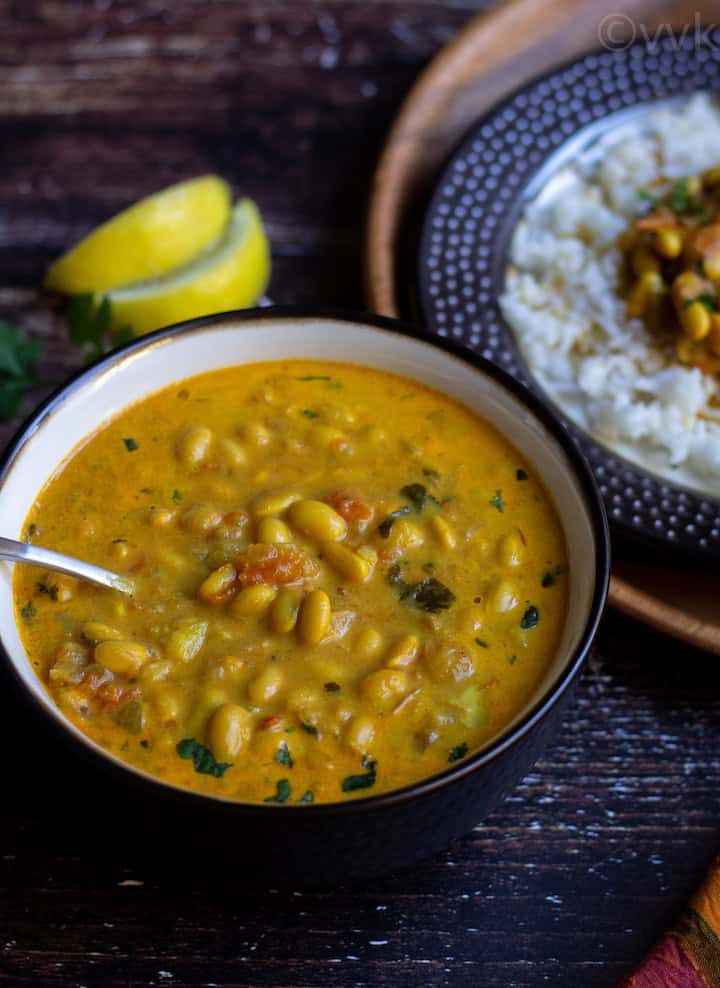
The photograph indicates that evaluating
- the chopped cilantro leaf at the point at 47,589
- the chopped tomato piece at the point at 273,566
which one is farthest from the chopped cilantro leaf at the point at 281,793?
the chopped cilantro leaf at the point at 47,589

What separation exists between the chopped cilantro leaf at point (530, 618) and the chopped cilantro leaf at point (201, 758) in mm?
644

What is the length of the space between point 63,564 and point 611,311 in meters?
1.90

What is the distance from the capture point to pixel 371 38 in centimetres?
427

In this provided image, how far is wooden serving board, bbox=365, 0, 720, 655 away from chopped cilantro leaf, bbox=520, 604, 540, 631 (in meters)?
1.26

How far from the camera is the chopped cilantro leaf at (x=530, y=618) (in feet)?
7.50

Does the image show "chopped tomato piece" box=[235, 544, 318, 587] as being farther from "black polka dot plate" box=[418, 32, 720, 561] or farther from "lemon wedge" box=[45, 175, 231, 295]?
"lemon wedge" box=[45, 175, 231, 295]

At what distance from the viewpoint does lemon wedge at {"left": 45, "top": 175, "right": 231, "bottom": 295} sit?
336 cm

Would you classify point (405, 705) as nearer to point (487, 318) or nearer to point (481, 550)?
point (481, 550)

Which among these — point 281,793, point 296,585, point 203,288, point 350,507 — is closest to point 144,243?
point 203,288

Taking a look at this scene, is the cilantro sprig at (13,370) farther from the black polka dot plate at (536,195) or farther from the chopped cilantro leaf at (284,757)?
the chopped cilantro leaf at (284,757)

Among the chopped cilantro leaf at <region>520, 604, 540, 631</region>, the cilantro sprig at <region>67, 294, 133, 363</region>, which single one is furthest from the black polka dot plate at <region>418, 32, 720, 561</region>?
the cilantro sprig at <region>67, 294, 133, 363</region>

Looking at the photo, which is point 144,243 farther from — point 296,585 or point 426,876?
point 426,876

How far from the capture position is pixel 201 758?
209 cm

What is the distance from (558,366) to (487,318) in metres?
0.25
